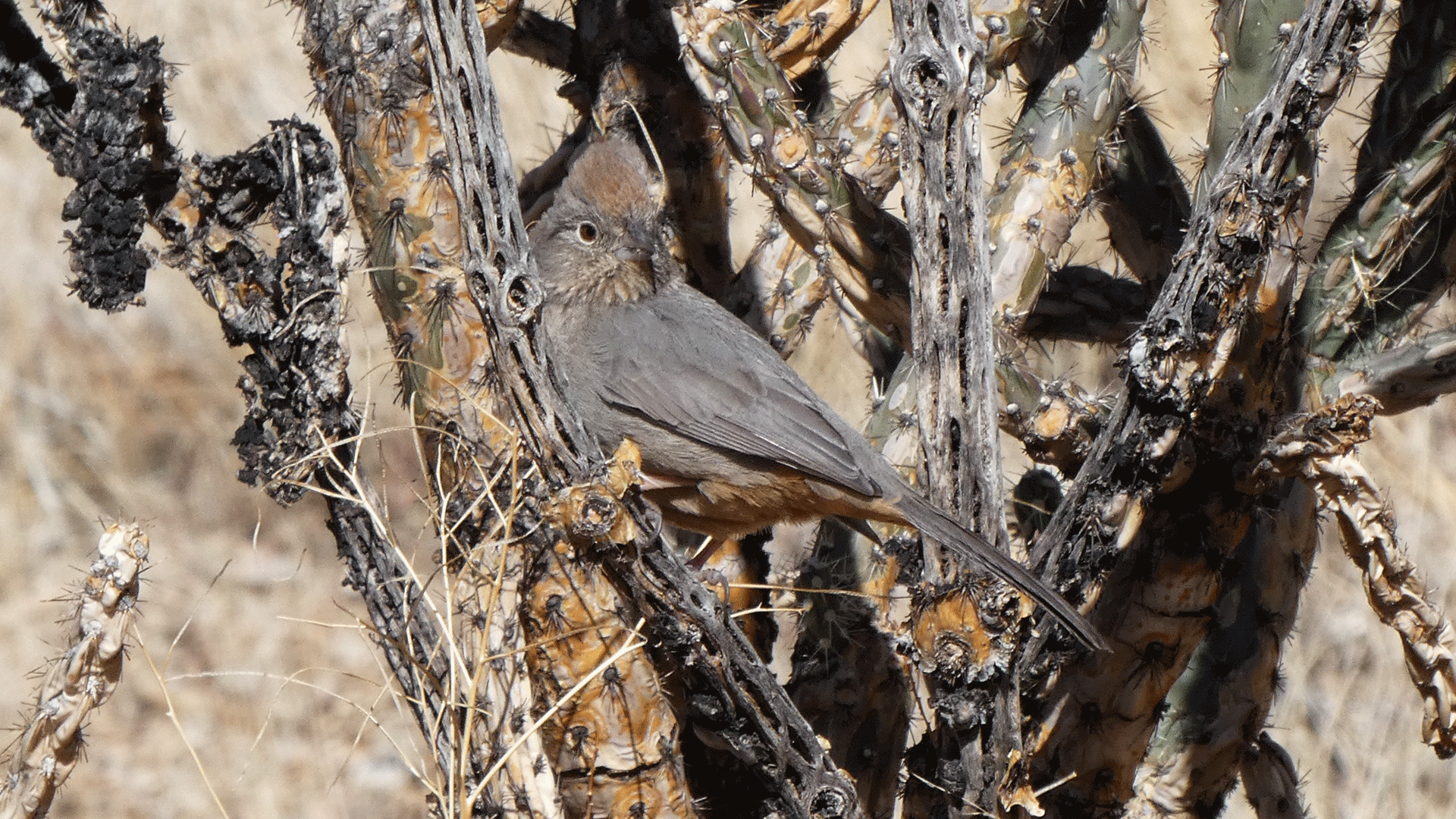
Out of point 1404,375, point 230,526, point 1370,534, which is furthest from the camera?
point 230,526

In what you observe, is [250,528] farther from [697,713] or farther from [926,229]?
[926,229]

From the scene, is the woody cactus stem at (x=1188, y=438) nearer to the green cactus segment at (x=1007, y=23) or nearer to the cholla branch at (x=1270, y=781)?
the cholla branch at (x=1270, y=781)

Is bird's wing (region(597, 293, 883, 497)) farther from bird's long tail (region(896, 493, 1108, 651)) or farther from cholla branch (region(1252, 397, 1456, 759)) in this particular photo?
cholla branch (region(1252, 397, 1456, 759))

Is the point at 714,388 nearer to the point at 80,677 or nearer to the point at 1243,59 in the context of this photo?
the point at 1243,59

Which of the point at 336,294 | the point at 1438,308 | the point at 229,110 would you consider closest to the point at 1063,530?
the point at 336,294

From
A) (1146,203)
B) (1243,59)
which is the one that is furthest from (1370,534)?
(1146,203)

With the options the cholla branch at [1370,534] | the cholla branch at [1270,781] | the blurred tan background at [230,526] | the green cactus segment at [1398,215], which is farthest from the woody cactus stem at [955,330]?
the blurred tan background at [230,526]

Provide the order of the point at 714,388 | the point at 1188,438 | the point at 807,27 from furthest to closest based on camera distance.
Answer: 1. the point at 807,27
2. the point at 714,388
3. the point at 1188,438
